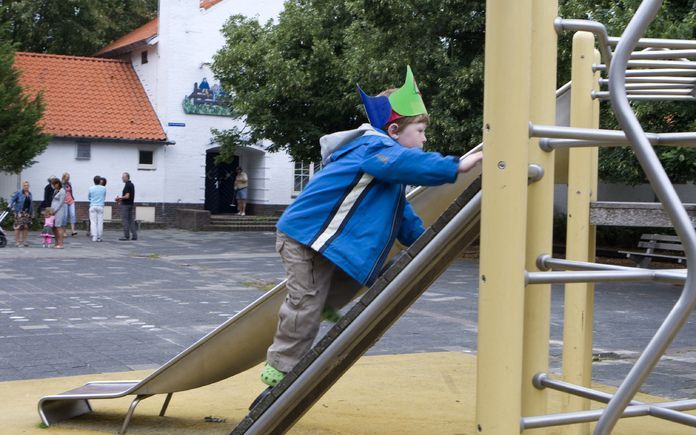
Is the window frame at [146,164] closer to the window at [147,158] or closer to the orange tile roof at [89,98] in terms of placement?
the window at [147,158]

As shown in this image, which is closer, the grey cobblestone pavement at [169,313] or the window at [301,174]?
the grey cobblestone pavement at [169,313]

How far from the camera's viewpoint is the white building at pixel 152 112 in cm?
3316

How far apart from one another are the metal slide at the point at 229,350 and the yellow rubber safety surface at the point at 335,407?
30 cm

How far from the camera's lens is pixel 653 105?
15.2 metres

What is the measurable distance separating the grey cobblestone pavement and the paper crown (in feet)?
12.2

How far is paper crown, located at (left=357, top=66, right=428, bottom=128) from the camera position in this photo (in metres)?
4.29

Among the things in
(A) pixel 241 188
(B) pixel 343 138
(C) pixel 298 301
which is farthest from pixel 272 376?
(A) pixel 241 188

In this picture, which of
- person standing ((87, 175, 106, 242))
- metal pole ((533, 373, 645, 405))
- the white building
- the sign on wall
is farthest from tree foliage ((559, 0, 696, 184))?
the sign on wall

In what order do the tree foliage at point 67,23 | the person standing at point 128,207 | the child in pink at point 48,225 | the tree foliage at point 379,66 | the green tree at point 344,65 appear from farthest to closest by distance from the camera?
the tree foliage at point 67,23 → the person standing at point 128,207 → the child in pink at point 48,225 → the green tree at point 344,65 → the tree foliage at point 379,66

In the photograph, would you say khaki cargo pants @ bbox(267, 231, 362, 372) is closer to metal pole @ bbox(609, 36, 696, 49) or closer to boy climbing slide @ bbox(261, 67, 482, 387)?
boy climbing slide @ bbox(261, 67, 482, 387)

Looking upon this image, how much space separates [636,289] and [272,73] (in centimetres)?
1313

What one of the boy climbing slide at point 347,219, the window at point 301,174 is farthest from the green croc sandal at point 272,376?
the window at point 301,174

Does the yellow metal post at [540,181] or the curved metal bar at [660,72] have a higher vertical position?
the curved metal bar at [660,72]

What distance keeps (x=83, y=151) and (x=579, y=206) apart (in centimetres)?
3012
